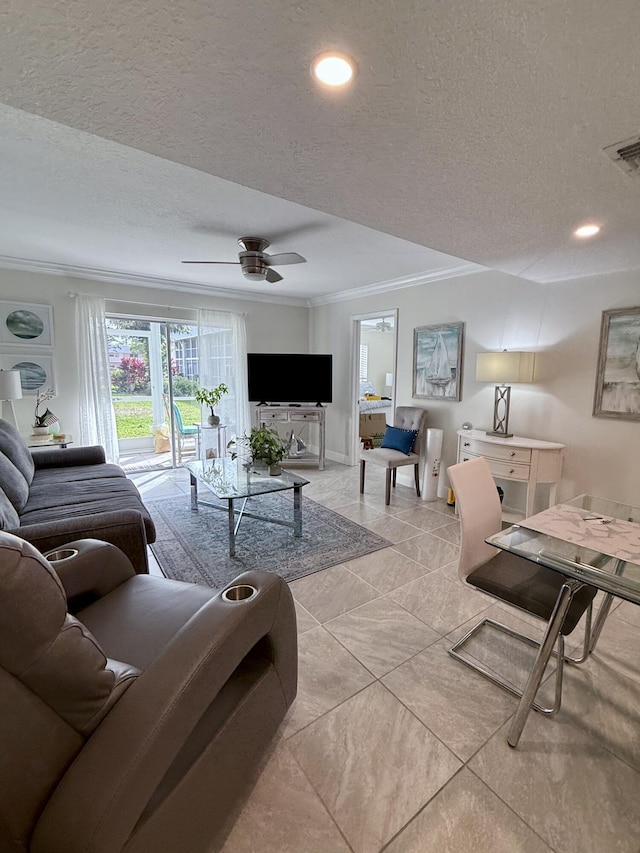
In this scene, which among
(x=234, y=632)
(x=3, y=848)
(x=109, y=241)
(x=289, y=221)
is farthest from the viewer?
(x=109, y=241)

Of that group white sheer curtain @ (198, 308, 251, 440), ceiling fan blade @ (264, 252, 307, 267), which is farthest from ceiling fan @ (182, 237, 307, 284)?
white sheer curtain @ (198, 308, 251, 440)

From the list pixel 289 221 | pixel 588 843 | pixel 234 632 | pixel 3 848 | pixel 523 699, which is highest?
pixel 289 221

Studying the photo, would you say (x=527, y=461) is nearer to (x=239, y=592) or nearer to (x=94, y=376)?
(x=239, y=592)

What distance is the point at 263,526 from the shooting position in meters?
3.33

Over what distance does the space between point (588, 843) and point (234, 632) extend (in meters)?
1.24

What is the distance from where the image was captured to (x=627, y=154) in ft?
4.49

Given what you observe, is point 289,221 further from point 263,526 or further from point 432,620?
point 432,620

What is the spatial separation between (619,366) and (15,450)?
4.59 meters

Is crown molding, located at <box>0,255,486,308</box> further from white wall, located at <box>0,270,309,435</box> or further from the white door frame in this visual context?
the white door frame

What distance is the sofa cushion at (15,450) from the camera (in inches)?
108

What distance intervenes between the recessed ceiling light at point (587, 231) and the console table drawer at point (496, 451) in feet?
5.24

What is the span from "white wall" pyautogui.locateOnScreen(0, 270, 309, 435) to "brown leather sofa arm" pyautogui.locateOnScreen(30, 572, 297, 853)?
417cm

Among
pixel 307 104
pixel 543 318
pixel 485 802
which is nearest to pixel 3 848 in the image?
pixel 485 802

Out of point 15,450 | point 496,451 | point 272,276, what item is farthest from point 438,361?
point 15,450
